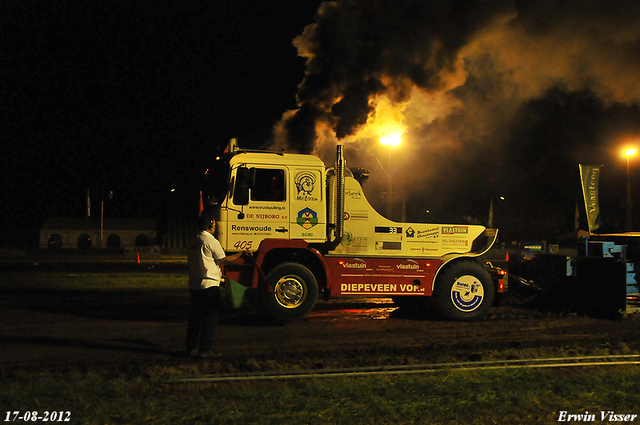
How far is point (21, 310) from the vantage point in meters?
9.84

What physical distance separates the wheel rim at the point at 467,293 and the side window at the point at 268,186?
3.71 metres

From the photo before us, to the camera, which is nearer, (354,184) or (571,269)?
(354,184)

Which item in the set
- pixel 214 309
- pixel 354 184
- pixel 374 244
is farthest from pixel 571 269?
pixel 214 309

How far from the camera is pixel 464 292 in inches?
370

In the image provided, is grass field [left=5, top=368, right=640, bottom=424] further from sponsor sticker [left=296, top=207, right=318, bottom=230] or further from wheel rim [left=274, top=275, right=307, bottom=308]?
sponsor sticker [left=296, top=207, right=318, bottom=230]

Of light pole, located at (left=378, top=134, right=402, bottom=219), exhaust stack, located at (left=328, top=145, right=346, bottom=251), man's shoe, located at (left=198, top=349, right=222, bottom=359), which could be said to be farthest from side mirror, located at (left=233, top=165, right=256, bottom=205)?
light pole, located at (left=378, top=134, right=402, bottom=219)

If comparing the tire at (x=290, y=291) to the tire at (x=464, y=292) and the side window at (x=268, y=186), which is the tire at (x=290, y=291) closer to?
the side window at (x=268, y=186)

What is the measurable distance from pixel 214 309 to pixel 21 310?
5.83 metres

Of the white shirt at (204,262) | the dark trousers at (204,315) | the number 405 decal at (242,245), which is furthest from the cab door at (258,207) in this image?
the dark trousers at (204,315)

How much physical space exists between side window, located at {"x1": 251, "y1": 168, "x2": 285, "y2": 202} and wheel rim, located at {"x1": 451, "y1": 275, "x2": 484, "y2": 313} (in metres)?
3.71

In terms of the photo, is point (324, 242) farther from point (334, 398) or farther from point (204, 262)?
point (334, 398)

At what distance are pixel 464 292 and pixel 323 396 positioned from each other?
534 centimetres

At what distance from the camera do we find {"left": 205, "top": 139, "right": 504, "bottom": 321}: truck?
8688mm

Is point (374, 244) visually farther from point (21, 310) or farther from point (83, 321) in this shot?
point (21, 310)
